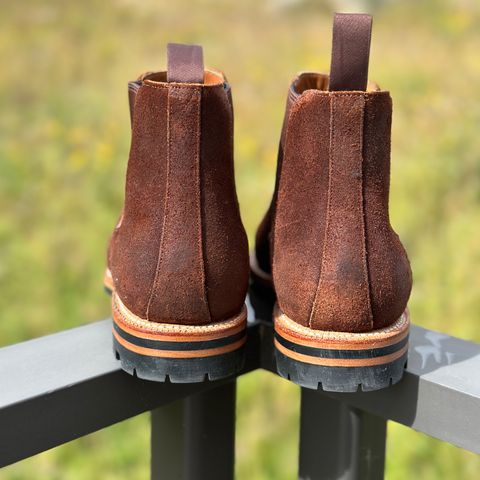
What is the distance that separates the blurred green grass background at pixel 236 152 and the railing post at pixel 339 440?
0.94 m

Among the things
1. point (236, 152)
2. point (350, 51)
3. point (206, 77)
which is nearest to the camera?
point (350, 51)

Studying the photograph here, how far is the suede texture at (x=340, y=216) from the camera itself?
33.9 inches

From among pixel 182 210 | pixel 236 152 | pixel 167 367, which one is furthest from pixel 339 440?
pixel 236 152

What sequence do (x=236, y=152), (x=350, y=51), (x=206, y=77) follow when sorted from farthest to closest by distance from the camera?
1. (x=236, y=152)
2. (x=206, y=77)
3. (x=350, y=51)

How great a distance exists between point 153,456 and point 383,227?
1.77 feet

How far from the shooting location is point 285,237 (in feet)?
3.10

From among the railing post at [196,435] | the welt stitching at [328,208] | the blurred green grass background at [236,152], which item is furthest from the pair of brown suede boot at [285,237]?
the blurred green grass background at [236,152]

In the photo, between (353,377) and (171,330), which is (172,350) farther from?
(353,377)

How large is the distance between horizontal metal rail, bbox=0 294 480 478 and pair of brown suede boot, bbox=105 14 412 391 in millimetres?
48

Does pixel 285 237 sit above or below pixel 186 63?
below

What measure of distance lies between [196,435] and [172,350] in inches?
8.4

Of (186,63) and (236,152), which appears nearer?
(186,63)

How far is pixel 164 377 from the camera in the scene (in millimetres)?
918

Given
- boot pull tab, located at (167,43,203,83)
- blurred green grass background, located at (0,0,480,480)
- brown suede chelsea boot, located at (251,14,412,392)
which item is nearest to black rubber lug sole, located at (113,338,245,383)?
brown suede chelsea boot, located at (251,14,412,392)
